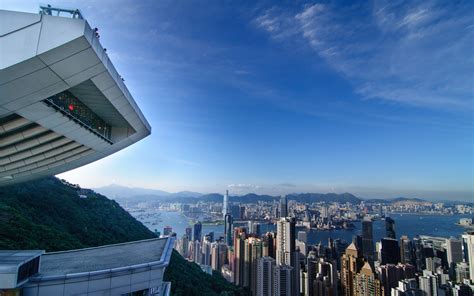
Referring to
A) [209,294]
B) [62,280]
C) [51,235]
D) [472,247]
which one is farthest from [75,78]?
[472,247]

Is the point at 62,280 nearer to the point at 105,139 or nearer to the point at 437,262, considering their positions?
the point at 105,139

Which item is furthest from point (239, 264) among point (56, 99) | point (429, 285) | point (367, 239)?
point (56, 99)

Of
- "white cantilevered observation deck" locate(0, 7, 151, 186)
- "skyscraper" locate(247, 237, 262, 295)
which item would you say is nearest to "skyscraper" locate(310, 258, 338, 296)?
"skyscraper" locate(247, 237, 262, 295)

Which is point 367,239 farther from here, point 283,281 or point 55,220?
point 55,220

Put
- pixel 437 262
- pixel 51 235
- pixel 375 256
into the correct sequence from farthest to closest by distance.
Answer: pixel 375 256, pixel 437 262, pixel 51 235

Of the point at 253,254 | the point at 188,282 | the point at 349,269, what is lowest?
the point at 349,269

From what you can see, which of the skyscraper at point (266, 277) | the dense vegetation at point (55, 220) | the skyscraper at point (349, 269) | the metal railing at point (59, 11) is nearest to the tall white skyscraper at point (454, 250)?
the skyscraper at point (349, 269)

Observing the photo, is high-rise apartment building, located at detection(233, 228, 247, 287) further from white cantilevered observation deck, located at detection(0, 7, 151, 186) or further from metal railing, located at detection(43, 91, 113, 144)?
metal railing, located at detection(43, 91, 113, 144)
